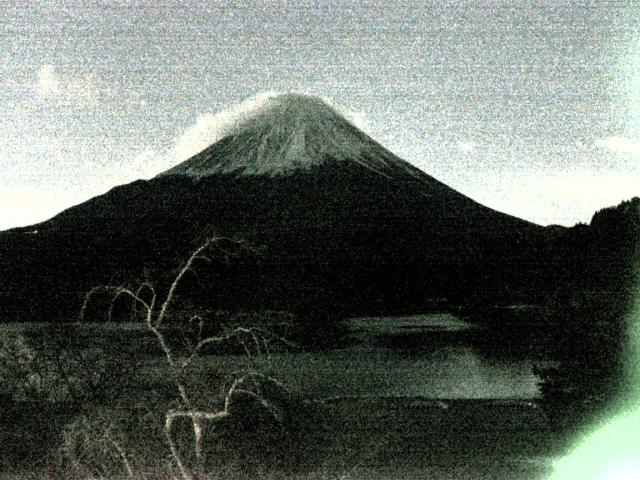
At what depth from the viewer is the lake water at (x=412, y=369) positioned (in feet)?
79.3

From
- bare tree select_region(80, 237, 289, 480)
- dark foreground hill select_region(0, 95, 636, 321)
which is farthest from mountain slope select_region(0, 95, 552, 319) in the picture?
bare tree select_region(80, 237, 289, 480)

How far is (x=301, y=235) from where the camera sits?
306 feet

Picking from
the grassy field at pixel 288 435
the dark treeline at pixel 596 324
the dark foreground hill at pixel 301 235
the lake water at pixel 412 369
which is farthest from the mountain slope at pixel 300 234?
the dark treeline at pixel 596 324

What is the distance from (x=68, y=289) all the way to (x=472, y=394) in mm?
45269

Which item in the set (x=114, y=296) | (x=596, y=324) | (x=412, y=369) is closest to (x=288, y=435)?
(x=596, y=324)

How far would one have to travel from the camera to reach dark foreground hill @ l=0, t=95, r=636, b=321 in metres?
66.1

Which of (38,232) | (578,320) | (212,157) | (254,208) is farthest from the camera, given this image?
(212,157)

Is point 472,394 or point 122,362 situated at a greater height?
point 122,362

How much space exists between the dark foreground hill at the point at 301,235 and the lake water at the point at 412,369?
13515mm

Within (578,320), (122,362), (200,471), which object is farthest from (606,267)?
(122,362)

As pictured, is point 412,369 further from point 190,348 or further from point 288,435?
point 190,348

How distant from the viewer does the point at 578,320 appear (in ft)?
40.9

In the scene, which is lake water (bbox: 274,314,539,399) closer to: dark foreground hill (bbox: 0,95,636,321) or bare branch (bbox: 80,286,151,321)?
dark foreground hill (bbox: 0,95,636,321)

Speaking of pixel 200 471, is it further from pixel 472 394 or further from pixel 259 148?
pixel 259 148
